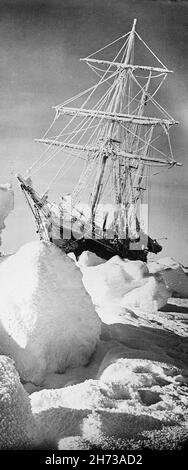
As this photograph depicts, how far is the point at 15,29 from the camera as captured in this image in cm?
396

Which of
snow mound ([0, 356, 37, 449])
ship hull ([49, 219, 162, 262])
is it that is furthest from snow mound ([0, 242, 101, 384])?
ship hull ([49, 219, 162, 262])

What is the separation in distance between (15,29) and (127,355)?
3.64m

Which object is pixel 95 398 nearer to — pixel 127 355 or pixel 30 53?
pixel 127 355

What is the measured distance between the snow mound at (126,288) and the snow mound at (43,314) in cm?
251

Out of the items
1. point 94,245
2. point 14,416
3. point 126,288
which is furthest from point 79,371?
point 94,245

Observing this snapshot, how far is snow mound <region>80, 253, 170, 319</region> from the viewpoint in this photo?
595 cm

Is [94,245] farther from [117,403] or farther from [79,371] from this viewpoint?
[117,403]

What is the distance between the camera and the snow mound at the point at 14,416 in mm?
1827

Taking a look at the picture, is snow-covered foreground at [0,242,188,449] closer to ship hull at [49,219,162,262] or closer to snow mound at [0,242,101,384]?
snow mound at [0,242,101,384]

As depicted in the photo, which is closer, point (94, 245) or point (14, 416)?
point (14, 416)

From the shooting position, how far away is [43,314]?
290 cm

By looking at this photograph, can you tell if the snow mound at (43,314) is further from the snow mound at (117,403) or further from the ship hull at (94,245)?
the ship hull at (94,245)

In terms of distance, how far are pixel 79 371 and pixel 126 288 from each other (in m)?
3.33
